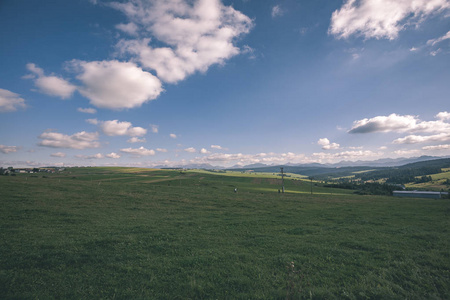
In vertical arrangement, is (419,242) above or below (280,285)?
below

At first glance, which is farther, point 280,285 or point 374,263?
point 374,263

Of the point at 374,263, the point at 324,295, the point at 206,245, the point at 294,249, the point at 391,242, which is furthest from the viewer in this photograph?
the point at 391,242

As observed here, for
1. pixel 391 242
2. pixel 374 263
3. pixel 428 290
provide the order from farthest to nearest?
pixel 391 242, pixel 374 263, pixel 428 290

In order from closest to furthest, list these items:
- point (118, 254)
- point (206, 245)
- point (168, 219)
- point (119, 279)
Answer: point (119, 279)
point (118, 254)
point (206, 245)
point (168, 219)

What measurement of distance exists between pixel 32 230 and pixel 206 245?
16.2 metres

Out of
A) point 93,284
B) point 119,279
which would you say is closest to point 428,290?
point 119,279

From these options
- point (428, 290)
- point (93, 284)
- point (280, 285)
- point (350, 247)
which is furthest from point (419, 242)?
point (93, 284)

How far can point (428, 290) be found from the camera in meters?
8.30

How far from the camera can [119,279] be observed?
916cm

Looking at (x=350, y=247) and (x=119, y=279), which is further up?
(x=119, y=279)

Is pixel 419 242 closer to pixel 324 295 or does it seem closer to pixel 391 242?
pixel 391 242

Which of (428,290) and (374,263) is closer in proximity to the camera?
(428,290)

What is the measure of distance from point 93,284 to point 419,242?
76.3 ft

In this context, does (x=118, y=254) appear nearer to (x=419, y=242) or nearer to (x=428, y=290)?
(x=428, y=290)
